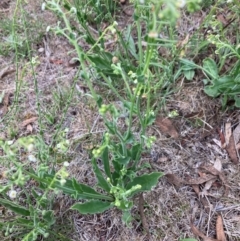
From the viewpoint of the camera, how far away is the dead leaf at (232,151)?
6.37 feet

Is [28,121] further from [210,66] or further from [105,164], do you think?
[210,66]

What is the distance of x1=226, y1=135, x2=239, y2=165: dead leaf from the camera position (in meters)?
1.94

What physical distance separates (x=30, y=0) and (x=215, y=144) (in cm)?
141

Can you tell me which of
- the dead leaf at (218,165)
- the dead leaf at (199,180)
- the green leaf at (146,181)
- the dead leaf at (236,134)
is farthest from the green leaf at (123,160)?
the dead leaf at (236,134)

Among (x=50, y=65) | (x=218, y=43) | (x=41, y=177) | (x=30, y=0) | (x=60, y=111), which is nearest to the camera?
(x=41, y=177)

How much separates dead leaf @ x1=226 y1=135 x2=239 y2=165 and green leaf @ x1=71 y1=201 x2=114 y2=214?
0.63 m

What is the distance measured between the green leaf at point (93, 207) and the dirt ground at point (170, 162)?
5.5 inches

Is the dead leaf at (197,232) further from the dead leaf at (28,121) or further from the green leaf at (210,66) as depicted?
the dead leaf at (28,121)

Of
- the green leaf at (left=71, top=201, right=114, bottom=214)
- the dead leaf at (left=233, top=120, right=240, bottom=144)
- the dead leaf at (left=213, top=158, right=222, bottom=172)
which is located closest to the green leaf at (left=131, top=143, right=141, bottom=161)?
the green leaf at (left=71, top=201, right=114, bottom=214)

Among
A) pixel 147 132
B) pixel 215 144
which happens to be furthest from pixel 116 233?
pixel 215 144

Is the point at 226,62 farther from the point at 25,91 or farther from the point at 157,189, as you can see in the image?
the point at 25,91

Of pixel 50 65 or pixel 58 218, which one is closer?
pixel 58 218

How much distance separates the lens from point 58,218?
1.83 metres

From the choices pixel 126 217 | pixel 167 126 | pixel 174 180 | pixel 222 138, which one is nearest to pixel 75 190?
pixel 126 217
